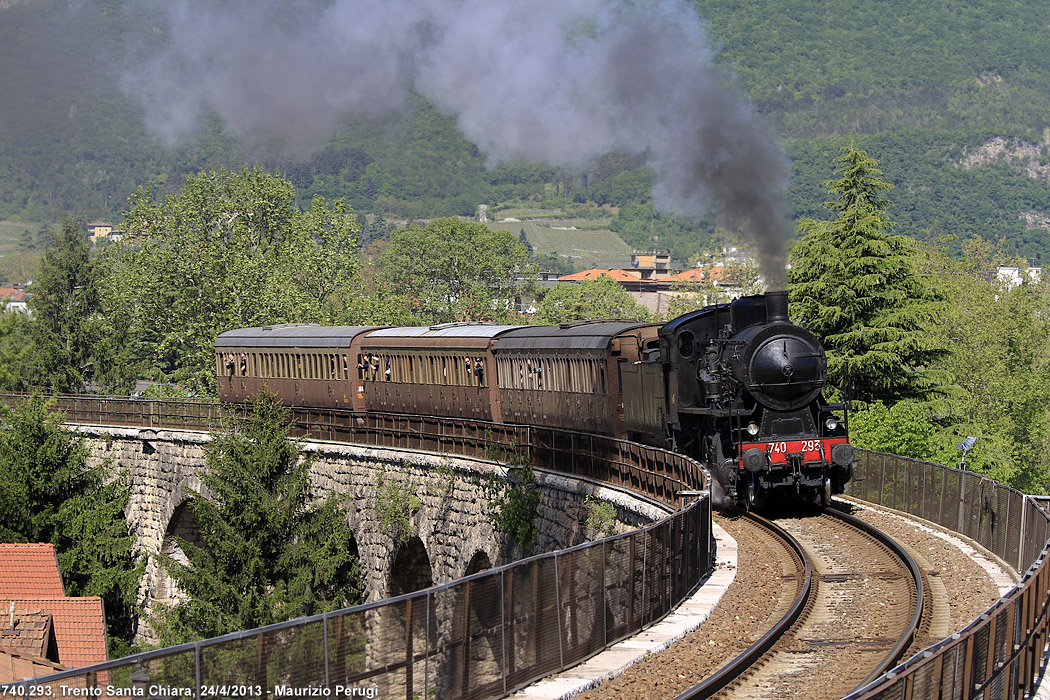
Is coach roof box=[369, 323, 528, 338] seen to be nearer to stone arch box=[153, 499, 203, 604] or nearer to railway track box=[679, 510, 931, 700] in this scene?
stone arch box=[153, 499, 203, 604]

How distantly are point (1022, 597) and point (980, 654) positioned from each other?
4.43 ft

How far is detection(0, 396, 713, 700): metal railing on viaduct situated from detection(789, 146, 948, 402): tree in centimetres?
2399

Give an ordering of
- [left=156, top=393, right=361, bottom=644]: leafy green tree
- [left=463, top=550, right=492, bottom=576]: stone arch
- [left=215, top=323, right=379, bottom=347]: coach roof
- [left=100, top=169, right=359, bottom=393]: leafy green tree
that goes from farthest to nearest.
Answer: [left=100, top=169, right=359, bottom=393]: leafy green tree
[left=215, top=323, right=379, bottom=347]: coach roof
[left=156, top=393, right=361, bottom=644]: leafy green tree
[left=463, top=550, right=492, bottom=576]: stone arch

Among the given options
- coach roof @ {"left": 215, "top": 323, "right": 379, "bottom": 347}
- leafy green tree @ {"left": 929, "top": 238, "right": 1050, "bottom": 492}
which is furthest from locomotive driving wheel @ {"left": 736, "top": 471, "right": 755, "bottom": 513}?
leafy green tree @ {"left": 929, "top": 238, "right": 1050, "bottom": 492}

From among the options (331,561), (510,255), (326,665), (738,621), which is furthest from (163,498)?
(510,255)

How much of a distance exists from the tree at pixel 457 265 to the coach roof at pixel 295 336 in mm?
47129

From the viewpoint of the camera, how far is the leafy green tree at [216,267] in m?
59.3

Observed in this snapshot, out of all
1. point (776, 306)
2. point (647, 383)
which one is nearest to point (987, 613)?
point (776, 306)

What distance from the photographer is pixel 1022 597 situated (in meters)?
10.3

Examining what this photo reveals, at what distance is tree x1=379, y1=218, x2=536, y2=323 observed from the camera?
99.5m

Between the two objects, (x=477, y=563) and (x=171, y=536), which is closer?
(x=477, y=563)

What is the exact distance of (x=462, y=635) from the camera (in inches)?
392

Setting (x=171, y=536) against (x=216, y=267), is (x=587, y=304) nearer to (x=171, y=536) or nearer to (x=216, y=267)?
(x=216, y=267)

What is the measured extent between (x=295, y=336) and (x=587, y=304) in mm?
48513
